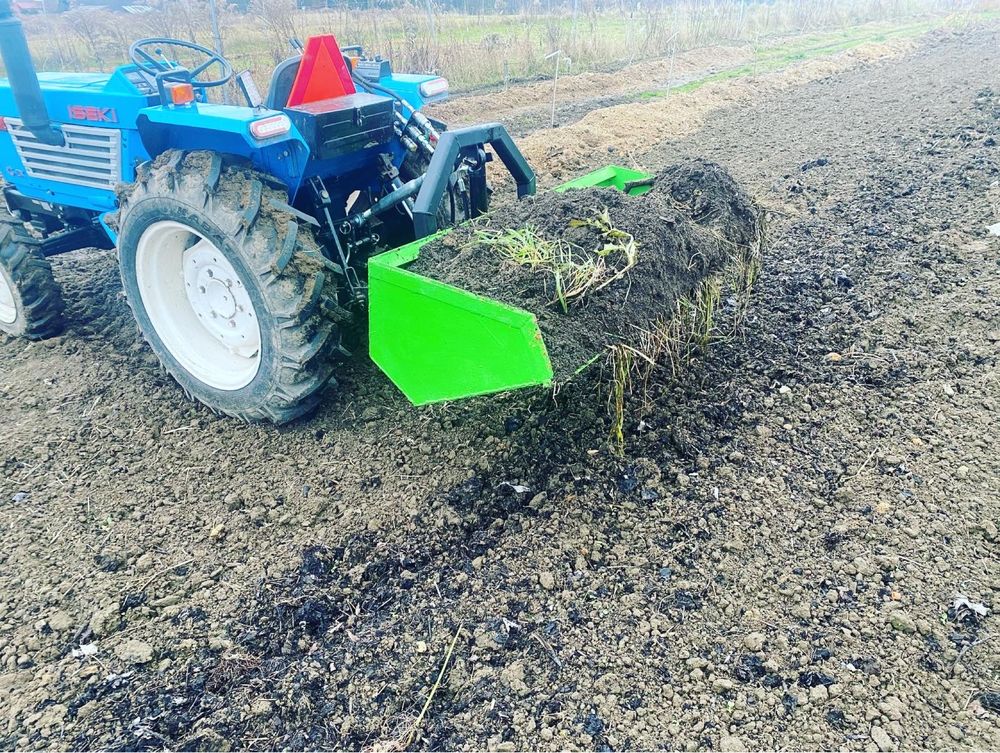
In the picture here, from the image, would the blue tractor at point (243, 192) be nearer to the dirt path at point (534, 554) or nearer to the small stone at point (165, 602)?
the dirt path at point (534, 554)

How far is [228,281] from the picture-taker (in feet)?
11.0

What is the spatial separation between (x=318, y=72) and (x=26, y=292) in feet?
7.72

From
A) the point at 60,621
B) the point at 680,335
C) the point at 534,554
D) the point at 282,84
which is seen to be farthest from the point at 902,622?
the point at 282,84

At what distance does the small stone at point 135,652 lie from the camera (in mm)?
2303

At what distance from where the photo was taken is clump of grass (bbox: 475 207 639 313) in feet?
8.80

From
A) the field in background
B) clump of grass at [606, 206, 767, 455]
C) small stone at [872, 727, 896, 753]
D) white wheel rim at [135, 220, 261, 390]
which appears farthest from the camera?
the field in background

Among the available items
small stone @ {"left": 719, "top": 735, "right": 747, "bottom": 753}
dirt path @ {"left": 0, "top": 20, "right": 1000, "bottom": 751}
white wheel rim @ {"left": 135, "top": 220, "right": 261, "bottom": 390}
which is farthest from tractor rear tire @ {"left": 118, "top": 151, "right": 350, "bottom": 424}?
small stone @ {"left": 719, "top": 735, "right": 747, "bottom": 753}

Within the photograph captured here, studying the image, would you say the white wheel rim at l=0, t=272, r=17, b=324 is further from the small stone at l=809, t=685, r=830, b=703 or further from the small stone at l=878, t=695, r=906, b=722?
the small stone at l=878, t=695, r=906, b=722

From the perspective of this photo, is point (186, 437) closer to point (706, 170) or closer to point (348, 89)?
point (348, 89)

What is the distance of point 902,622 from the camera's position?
2.21 metres

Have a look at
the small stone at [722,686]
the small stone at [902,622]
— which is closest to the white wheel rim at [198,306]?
the small stone at [722,686]

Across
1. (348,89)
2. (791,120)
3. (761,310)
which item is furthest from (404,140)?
(791,120)

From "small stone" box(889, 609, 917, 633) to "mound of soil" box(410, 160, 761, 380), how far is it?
4.22ft

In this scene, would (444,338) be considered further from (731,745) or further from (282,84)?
(282,84)
